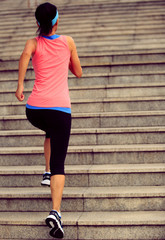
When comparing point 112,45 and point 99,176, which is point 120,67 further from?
point 99,176

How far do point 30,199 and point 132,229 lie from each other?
3.42 ft

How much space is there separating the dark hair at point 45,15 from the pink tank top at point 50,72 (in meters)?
0.10

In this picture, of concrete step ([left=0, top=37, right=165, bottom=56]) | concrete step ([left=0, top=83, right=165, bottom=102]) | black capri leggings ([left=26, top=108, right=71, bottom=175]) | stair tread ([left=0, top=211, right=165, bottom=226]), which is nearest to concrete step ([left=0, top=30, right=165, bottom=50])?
concrete step ([left=0, top=37, right=165, bottom=56])

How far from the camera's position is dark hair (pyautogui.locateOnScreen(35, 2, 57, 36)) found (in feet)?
11.8

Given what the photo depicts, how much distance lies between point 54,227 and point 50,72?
4.10ft

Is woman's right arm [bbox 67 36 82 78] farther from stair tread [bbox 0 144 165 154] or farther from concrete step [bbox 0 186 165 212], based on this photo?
stair tread [bbox 0 144 165 154]

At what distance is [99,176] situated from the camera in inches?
182

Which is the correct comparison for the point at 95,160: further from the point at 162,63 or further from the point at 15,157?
the point at 162,63

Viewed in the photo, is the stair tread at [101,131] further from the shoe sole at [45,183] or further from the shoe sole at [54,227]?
the shoe sole at [54,227]

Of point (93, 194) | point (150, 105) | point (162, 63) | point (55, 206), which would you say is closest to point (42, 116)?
point (55, 206)

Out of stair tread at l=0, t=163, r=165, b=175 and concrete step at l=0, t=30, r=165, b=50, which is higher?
concrete step at l=0, t=30, r=165, b=50

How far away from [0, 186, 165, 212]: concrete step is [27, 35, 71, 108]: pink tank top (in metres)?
1.04

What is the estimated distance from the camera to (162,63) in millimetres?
6988

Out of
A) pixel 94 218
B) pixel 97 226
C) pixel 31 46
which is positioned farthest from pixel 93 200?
pixel 31 46
